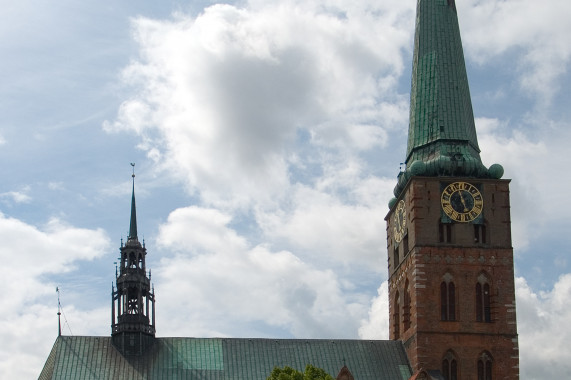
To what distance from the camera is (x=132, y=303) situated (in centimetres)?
8838

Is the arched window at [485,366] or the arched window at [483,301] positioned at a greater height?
the arched window at [483,301]

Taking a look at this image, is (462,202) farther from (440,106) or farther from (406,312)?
(406,312)

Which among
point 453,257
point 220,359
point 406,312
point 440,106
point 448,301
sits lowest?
point 220,359

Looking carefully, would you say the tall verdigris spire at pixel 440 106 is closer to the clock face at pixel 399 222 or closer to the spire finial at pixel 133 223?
the clock face at pixel 399 222

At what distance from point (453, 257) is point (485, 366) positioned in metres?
8.59

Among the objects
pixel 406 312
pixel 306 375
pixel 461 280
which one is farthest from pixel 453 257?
pixel 306 375

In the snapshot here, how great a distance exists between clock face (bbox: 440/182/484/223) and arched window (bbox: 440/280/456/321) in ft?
16.9

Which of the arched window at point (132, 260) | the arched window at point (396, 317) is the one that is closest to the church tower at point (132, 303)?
the arched window at point (132, 260)

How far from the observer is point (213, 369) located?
85.6 meters

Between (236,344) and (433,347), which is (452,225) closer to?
(433,347)

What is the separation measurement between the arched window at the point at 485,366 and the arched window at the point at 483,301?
2.78 meters

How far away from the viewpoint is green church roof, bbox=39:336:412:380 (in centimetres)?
8475

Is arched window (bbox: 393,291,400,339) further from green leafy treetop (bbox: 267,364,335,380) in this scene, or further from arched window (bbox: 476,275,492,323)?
green leafy treetop (bbox: 267,364,335,380)

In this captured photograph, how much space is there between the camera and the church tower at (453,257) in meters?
83.6
